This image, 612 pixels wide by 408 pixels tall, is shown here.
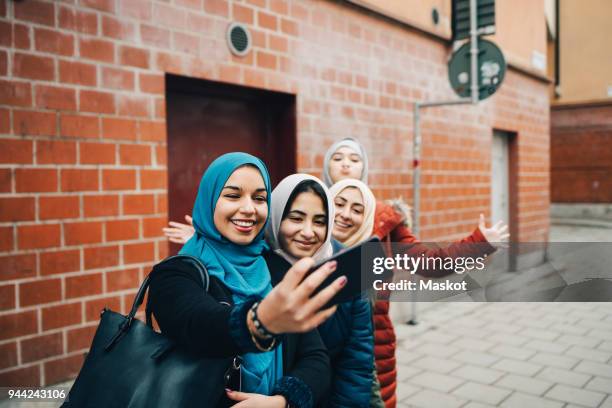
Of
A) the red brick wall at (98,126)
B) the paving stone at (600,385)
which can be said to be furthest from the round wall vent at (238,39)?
the paving stone at (600,385)

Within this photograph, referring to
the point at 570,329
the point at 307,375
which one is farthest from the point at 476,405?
the point at 307,375

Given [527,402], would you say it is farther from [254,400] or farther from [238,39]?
[238,39]

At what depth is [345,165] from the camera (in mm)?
3225

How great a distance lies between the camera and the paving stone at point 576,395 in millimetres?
3785

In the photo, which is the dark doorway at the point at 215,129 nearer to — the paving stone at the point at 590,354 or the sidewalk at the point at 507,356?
the sidewalk at the point at 507,356

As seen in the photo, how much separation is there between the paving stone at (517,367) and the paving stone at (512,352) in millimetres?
135

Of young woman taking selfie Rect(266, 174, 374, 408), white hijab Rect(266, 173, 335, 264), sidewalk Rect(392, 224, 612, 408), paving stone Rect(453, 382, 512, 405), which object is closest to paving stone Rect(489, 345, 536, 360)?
sidewalk Rect(392, 224, 612, 408)

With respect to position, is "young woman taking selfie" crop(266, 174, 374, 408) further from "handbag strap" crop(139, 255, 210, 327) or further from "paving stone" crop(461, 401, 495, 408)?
"paving stone" crop(461, 401, 495, 408)

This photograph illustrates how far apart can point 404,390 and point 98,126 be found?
287 centimetres

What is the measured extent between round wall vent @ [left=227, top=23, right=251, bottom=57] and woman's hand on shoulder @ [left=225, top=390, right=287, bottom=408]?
129 inches

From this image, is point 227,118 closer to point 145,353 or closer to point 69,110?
point 69,110

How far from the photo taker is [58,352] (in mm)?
3262

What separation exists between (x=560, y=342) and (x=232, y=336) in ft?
16.2

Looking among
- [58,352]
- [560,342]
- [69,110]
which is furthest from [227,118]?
[560,342]
